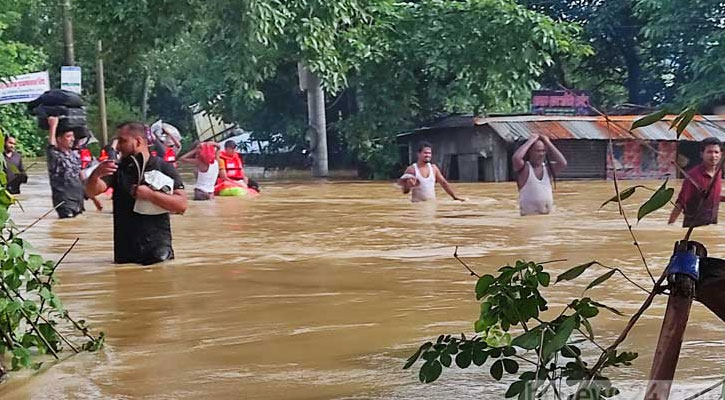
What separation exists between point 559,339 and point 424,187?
1337cm

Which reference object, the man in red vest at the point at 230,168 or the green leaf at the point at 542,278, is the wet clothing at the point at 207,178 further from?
the green leaf at the point at 542,278

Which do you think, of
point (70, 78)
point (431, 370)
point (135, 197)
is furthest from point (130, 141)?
point (70, 78)

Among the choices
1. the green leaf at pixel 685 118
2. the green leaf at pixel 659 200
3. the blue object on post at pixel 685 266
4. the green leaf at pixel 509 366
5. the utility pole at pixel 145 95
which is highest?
the utility pole at pixel 145 95

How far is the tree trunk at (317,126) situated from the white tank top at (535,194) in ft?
46.4

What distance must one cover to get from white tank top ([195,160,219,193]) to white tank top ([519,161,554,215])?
6958mm

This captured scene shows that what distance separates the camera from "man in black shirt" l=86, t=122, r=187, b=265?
28.3ft

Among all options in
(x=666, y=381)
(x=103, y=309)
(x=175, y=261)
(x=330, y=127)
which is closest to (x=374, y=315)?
(x=103, y=309)

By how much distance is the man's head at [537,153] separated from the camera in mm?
13234

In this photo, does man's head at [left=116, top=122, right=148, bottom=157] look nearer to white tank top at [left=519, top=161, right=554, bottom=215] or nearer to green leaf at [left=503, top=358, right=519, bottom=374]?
white tank top at [left=519, top=161, right=554, bottom=215]

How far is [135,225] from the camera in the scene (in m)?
8.95

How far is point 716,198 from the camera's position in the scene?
9391mm

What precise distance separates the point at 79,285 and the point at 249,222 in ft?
19.3

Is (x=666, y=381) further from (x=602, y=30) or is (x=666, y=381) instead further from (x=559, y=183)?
(x=602, y=30)

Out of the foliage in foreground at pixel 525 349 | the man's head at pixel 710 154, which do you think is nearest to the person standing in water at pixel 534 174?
the man's head at pixel 710 154
